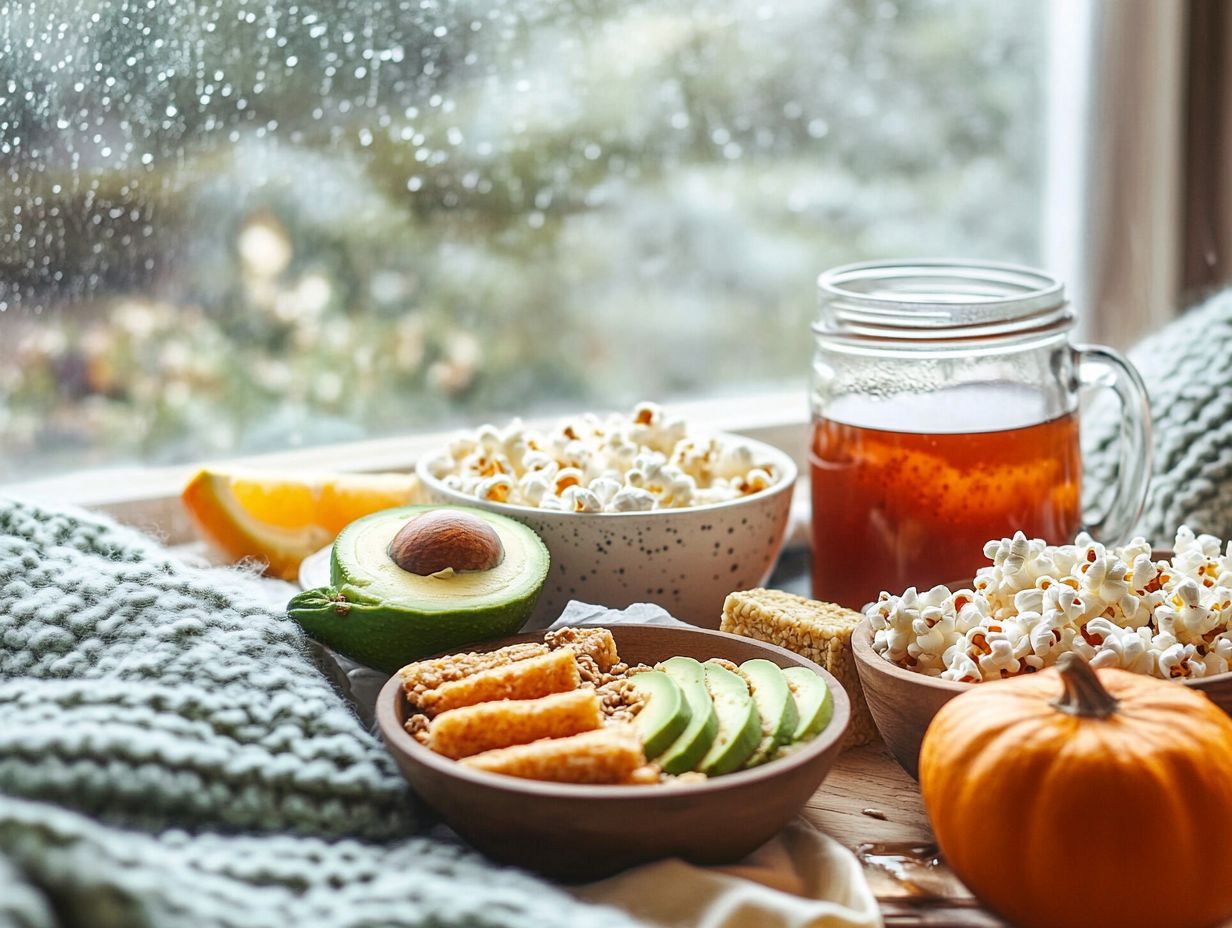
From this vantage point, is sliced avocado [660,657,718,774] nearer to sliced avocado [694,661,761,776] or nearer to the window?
sliced avocado [694,661,761,776]

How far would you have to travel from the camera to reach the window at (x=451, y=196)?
108 cm

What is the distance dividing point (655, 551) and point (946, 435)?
8.5 inches

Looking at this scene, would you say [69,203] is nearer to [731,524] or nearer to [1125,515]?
[731,524]

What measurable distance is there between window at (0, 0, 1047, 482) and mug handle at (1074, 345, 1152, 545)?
479mm

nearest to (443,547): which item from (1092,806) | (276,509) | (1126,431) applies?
(276,509)

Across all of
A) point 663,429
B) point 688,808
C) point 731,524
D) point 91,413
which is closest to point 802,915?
point 688,808

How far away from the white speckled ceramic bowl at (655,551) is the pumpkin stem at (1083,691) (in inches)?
12.9

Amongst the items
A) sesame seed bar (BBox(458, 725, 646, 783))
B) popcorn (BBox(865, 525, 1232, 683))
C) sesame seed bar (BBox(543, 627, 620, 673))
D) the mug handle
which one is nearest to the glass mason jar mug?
the mug handle

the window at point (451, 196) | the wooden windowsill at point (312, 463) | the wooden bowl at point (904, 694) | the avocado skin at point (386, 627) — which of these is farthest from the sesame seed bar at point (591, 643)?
the window at point (451, 196)

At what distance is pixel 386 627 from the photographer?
76cm

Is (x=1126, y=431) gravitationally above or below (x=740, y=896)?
above

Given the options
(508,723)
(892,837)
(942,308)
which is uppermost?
(942,308)

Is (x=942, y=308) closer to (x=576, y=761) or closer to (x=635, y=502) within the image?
(x=635, y=502)

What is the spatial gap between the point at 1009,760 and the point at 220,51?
853 mm
